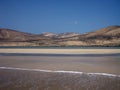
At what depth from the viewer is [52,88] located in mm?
4871

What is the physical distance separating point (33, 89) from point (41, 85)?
1.51 ft

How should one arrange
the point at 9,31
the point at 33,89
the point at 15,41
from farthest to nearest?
the point at 9,31
the point at 15,41
the point at 33,89

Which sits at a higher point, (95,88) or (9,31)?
(9,31)

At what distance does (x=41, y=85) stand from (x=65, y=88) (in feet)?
2.29

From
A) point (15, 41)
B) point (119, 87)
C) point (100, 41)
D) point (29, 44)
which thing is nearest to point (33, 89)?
point (119, 87)

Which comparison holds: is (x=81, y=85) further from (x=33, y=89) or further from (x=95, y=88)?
(x=33, y=89)

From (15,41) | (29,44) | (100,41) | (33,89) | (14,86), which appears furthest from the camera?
(15,41)

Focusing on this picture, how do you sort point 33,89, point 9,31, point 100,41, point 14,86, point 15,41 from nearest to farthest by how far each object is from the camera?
point 33,89
point 14,86
point 100,41
point 15,41
point 9,31

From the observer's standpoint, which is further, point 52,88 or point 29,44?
point 29,44

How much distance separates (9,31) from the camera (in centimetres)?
6456

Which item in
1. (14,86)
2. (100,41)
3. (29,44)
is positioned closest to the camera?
(14,86)

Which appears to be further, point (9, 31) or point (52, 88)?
point (9, 31)

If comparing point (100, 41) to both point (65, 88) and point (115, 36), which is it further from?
point (65, 88)

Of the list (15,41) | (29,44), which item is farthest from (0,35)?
(29,44)
